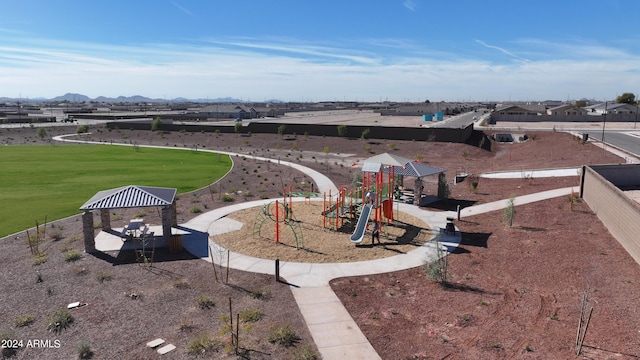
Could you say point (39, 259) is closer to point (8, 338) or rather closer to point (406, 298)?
point (8, 338)

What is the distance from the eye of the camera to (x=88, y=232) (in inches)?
733

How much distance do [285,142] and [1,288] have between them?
52.9 m

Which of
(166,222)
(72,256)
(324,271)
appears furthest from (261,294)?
(72,256)

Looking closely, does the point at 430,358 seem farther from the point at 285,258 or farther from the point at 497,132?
the point at 497,132

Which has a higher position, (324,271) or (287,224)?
(287,224)

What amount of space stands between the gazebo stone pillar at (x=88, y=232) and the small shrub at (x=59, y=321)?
6.34 meters

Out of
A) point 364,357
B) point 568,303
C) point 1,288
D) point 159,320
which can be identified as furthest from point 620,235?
point 1,288

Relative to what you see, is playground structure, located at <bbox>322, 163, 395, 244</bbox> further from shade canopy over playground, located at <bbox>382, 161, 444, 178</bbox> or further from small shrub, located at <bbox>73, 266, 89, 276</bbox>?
small shrub, located at <bbox>73, 266, 89, 276</bbox>

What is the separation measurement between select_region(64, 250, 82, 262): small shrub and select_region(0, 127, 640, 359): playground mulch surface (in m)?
0.19

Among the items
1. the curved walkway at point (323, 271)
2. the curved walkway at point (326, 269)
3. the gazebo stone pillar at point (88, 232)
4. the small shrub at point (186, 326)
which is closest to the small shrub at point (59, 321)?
the small shrub at point (186, 326)

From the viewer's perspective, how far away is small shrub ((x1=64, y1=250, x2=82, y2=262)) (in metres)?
17.7

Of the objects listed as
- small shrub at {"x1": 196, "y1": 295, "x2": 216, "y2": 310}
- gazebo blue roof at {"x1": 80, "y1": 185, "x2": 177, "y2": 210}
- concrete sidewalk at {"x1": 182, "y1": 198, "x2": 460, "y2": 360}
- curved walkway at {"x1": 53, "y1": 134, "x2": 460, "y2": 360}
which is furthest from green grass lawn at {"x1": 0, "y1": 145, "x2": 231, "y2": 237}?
small shrub at {"x1": 196, "y1": 295, "x2": 216, "y2": 310}

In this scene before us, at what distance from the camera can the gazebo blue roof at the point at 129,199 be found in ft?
61.8

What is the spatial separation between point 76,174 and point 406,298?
1379 inches
